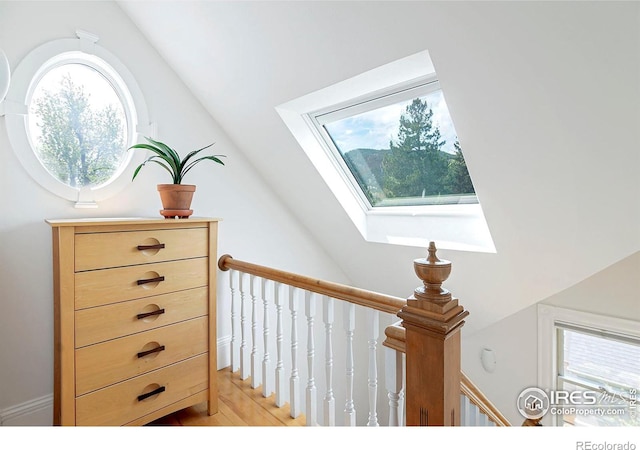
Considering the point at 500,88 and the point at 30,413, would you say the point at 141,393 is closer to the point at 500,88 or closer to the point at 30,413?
the point at 30,413

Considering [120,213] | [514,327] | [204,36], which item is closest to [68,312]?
[120,213]

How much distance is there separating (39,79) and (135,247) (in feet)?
3.37

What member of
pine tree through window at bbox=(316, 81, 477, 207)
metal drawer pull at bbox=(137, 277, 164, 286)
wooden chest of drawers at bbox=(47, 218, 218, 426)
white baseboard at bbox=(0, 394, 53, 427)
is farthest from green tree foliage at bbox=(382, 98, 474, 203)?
white baseboard at bbox=(0, 394, 53, 427)

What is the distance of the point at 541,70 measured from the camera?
1144 millimetres

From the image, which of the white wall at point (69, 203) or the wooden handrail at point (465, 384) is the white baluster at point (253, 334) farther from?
the wooden handrail at point (465, 384)

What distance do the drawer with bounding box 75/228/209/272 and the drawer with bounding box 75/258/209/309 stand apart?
3 centimetres

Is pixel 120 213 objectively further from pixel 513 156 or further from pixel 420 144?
pixel 513 156

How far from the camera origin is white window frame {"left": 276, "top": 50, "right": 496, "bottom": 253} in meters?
1.65

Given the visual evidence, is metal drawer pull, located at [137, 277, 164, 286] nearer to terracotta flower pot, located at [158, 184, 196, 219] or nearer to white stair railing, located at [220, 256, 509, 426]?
terracotta flower pot, located at [158, 184, 196, 219]

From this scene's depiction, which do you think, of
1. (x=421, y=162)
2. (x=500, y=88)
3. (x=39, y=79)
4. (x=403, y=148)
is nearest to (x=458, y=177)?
(x=421, y=162)

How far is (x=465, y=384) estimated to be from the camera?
1.28m

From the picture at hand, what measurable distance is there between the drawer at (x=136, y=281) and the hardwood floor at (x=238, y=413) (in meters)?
0.71

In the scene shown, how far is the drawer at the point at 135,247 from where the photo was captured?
4.29 ft
